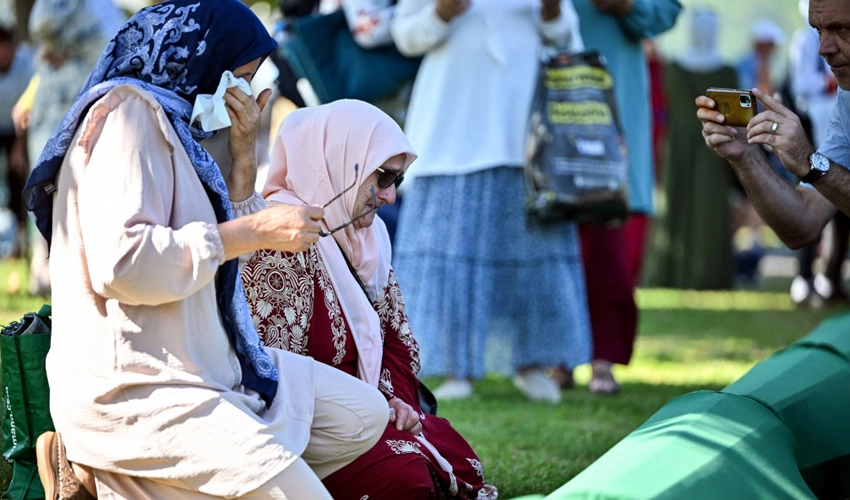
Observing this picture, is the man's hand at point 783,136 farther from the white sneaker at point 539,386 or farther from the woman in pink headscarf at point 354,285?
the white sneaker at point 539,386

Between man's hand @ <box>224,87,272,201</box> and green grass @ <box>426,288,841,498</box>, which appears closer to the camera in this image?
man's hand @ <box>224,87,272,201</box>

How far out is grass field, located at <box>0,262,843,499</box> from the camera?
445 centimetres

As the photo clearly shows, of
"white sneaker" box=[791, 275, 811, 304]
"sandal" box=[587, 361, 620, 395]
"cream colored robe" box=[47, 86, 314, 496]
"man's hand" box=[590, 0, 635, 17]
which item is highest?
"cream colored robe" box=[47, 86, 314, 496]

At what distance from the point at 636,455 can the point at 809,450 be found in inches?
31.7

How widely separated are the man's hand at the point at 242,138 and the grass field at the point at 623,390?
1059 mm

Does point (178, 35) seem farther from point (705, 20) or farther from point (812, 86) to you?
point (705, 20)

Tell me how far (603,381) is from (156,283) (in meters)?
3.79

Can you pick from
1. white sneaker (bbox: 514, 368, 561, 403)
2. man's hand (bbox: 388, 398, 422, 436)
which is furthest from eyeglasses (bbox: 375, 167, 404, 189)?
white sneaker (bbox: 514, 368, 561, 403)

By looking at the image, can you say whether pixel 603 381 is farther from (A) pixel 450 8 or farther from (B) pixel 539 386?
(A) pixel 450 8

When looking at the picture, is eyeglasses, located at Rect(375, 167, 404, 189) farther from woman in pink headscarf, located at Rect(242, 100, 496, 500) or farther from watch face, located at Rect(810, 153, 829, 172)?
watch face, located at Rect(810, 153, 829, 172)

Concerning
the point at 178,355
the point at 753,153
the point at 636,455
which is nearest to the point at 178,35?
the point at 178,355

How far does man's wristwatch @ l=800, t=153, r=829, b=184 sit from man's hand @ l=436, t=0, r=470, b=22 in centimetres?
219

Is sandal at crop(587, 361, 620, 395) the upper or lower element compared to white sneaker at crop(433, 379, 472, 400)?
lower

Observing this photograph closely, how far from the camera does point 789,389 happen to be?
3797 millimetres
